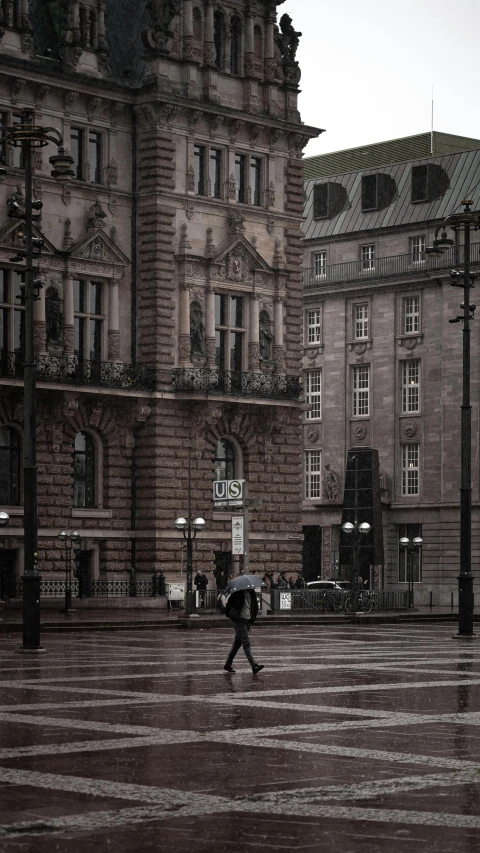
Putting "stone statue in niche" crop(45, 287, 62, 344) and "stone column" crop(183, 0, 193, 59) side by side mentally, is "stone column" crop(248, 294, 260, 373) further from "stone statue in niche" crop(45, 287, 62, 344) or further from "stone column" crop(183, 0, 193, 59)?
"stone column" crop(183, 0, 193, 59)

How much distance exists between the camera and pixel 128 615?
56344 millimetres

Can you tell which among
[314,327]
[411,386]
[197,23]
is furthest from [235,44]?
[314,327]

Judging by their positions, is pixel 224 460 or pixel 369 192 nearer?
pixel 224 460

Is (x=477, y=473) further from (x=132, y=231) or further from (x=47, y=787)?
(x=47, y=787)

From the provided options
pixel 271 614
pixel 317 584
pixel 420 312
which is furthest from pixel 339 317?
pixel 271 614

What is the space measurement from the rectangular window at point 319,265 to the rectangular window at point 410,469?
35.6 ft

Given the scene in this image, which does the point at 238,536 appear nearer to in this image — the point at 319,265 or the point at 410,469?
the point at 410,469

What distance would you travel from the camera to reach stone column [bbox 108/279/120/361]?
64.1 m

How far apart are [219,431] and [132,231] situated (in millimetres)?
8253

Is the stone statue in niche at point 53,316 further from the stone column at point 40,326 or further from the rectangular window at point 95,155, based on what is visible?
the rectangular window at point 95,155

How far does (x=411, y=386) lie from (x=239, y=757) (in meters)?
76.1

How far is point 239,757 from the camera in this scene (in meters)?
16.7

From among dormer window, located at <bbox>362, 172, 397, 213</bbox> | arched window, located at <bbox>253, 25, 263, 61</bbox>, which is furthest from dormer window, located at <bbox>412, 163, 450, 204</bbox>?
arched window, located at <bbox>253, 25, 263, 61</bbox>

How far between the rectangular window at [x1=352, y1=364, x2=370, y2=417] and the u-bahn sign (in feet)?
124
